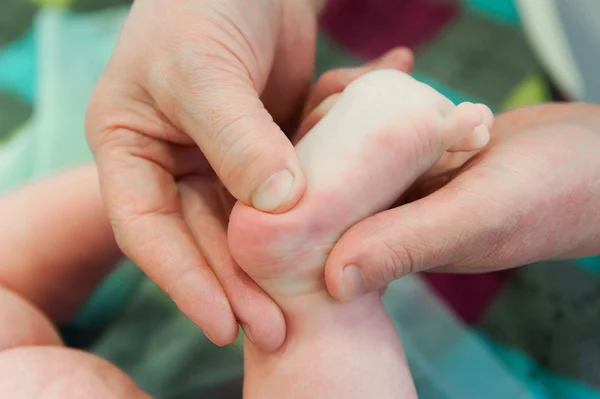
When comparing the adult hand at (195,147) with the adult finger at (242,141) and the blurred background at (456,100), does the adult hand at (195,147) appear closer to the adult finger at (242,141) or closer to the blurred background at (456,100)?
the adult finger at (242,141)

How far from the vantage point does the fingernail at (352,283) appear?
545 mm

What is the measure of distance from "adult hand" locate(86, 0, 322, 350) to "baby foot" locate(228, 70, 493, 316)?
2 cm

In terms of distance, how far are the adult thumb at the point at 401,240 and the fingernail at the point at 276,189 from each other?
68 mm

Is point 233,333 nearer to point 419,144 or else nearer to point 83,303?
point 419,144

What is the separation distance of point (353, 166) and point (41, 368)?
370 mm

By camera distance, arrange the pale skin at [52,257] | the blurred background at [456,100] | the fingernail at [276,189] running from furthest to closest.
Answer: the blurred background at [456,100] → the pale skin at [52,257] → the fingernail at [276,189]

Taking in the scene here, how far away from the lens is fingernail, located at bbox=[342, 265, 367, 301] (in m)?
0.54

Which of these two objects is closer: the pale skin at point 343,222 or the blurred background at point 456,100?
the pale skin at point 343,222

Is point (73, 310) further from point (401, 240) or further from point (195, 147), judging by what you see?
point (401, 240)

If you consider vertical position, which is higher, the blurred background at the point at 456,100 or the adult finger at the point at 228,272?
the adult finger at the point at 228,272

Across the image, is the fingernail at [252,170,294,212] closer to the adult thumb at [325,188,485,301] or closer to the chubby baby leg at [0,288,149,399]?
the adult thumb at [325,188,485,301]

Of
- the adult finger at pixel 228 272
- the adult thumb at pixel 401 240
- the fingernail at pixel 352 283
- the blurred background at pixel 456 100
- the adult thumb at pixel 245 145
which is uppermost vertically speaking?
the adult thumb at pixel 245 145

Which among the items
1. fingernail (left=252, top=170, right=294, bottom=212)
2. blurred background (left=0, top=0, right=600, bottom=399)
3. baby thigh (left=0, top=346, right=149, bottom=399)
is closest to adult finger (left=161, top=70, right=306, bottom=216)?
fingernail (left=252, top=170, right=294, bottom=212)

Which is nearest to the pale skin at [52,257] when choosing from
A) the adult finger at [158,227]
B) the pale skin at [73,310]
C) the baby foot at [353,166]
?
the pale skin at [73,310]
